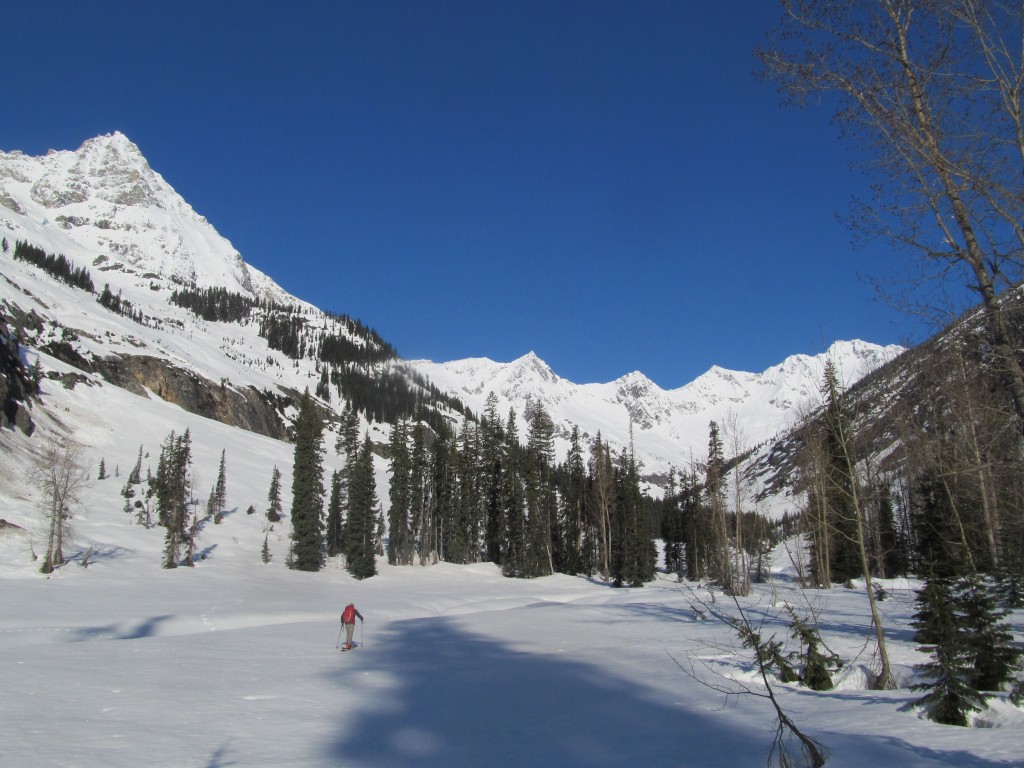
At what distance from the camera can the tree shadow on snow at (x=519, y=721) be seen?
841cm

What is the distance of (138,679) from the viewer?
1348 centimetres

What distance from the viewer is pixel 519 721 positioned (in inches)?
423

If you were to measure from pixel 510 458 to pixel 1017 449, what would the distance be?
58479 mm

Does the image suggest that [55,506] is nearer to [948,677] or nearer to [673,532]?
[948,677]

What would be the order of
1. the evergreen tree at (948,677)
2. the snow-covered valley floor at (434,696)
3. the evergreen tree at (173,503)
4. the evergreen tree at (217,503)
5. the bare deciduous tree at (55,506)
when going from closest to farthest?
the snow-covered valley floor at (434,696) < the evergreen tree at (948,677) < the bare deciduous tree at (55,506) < the evergreen tree at (173,503) < the evergreen tree at (217,503)

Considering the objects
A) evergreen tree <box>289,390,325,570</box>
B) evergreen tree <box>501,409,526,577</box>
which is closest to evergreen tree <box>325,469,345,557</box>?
evergreen tree <box>289,390,325,570</box>

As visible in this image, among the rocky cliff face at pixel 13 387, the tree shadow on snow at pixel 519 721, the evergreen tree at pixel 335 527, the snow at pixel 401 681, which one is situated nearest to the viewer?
the snow at pixel 401 681

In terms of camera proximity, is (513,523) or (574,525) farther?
(574,525)

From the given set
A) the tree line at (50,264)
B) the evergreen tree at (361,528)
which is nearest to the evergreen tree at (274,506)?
the evergreen tree at (361,528)

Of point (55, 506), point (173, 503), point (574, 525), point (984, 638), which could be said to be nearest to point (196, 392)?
point (173, 503)

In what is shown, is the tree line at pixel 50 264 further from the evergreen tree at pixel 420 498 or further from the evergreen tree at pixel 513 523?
the evergreen tree at pixel 513 523

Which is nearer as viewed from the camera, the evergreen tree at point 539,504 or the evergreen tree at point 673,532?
the evergreen tree at point 539,504

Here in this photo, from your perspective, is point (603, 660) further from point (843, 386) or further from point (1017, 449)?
point (1017, 449)

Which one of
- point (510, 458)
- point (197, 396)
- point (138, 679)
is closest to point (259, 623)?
point (138, 679)
